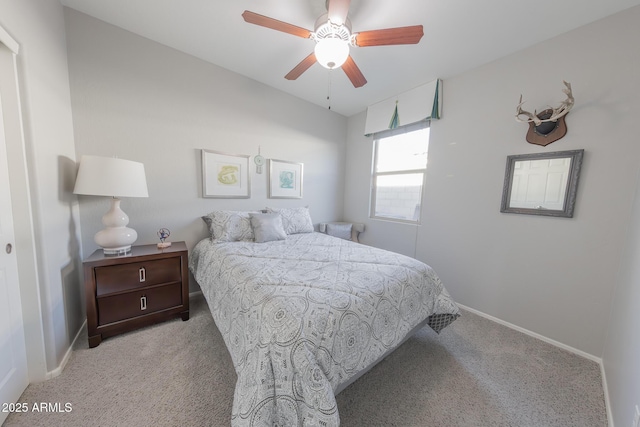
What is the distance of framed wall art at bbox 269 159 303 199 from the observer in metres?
3.00

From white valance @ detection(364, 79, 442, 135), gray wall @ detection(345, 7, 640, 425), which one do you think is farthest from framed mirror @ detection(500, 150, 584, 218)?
white valance @ detection(364, 79, 442, 135)

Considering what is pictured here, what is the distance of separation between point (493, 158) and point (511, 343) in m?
1.75

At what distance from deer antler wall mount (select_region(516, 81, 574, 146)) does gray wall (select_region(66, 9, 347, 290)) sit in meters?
2.58

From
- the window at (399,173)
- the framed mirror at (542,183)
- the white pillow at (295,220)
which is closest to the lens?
the framed mirror at (542,183)

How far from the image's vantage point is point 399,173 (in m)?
3.14

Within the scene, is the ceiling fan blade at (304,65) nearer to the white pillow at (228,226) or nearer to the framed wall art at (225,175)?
the framed wall art at (225,175)

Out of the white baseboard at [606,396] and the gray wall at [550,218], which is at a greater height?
the gray wall at [550,218]

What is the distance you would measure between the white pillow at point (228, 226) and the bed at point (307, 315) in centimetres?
17

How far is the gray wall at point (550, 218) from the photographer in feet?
5.13

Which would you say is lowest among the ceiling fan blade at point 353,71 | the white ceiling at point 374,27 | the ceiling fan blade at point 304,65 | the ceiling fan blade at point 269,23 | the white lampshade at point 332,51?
the white lampshade at point 332,51

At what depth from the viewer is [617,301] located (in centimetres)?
155

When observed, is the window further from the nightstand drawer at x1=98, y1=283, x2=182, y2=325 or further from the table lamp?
the table lamp

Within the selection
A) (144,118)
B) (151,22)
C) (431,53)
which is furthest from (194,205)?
(431,53)

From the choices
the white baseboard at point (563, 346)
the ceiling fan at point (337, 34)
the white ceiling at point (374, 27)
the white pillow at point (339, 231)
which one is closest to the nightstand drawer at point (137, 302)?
the white pillow at point (339, 231)
